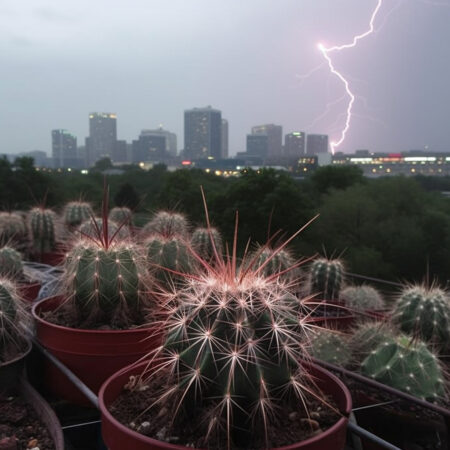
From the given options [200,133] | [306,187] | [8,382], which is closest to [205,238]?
[8,382]

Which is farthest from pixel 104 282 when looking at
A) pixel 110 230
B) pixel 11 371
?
pixel 110 230

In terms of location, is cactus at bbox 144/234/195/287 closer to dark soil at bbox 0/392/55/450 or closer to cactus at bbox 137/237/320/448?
dark soil at bbox 0/392/55/450

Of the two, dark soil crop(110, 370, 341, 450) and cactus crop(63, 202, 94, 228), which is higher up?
dark soil crop(110, 370, 341, 450)

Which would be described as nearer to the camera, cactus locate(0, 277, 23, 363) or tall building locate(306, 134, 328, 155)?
cactus locate(0, 277, 23, 363)

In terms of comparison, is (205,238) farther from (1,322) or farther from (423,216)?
(423,216)

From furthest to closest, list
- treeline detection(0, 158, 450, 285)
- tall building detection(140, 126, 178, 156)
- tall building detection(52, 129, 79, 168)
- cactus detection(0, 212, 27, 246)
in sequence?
tall building detection(140, 126, 178, 156)
tall building detection(52, 129, 79, 168)
treeline detection(0, 158, 450, 285)
cactus detection(0, 212, 27, 246)

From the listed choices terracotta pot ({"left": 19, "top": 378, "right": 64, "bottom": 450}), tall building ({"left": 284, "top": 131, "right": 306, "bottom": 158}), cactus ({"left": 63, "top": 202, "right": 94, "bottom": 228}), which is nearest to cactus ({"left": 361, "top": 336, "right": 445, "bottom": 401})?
terracotta pot ({"left": 19, "top": 378, "right": 64, "bottom": 450})

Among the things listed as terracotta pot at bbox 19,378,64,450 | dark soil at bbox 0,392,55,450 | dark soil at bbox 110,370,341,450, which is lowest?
dark soil at bbox 0,392,55,450
